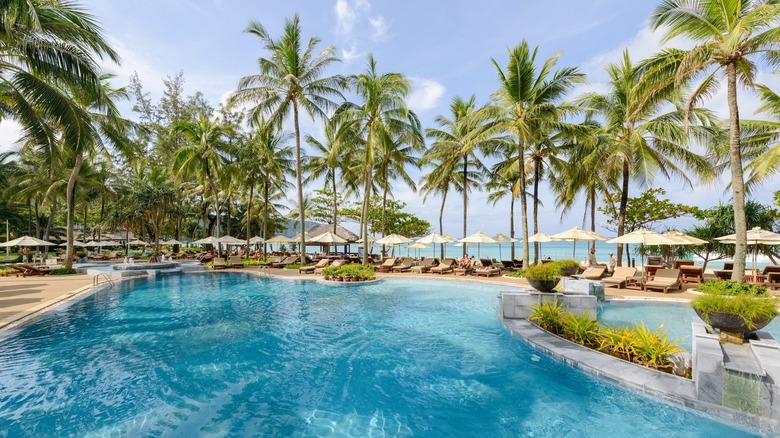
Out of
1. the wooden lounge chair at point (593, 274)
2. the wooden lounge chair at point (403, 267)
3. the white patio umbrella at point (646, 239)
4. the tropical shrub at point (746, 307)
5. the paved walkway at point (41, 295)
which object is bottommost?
the paved walkway at point (41, 295)

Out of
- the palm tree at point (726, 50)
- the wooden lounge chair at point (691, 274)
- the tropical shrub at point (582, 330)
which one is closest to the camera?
the tropical shrub at point (582, 330)

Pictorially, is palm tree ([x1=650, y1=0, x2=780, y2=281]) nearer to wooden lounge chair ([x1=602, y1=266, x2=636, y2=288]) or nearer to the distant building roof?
wooden lounge chair ([x1=602, y1=266, x2=636, y2=288])

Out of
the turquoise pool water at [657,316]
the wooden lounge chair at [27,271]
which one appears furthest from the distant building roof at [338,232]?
the turquoise pool water at [657,316]

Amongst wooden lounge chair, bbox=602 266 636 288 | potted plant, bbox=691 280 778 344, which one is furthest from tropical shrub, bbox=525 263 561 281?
wooden lounge chair, bbox=602 266 636 288

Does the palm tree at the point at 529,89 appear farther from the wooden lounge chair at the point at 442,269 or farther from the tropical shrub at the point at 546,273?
the tropical shrub at the point at 546,273

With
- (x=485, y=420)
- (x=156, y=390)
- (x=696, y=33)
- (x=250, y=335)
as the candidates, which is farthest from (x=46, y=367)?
(x=696, y=33)

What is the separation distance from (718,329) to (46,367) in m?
10.6

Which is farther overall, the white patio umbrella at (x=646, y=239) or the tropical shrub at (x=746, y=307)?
the white patio umbrella at (x=646, y=239)

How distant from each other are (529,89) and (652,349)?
13212 millimetres

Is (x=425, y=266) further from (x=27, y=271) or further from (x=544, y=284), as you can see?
(x=27, y=271)

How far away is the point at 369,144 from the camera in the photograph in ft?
59.9

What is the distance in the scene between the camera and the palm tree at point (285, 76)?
18.2 meters

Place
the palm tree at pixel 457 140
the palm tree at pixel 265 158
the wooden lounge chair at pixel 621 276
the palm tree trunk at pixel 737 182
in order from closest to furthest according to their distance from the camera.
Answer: the palm tree trunk at pixel 737 182 < the wooden lounge chair at pixel 621 276 < the palm tree at pixel 457 140 < the palm tree at pixel 265 158

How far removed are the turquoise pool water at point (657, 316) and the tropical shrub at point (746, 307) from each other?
2.58 meters
